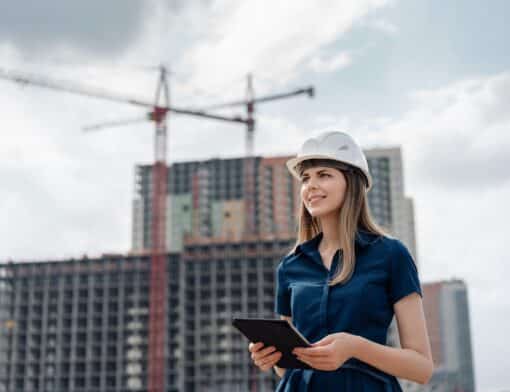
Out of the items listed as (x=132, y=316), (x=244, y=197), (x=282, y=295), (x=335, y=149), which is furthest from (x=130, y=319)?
(x=335, y=149)

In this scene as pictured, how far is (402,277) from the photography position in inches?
143

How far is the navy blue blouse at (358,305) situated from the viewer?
11.5ft

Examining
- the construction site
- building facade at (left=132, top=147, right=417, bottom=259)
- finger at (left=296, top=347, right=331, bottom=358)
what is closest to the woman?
finger at (left=296, top=347, right=331, bottom=358)

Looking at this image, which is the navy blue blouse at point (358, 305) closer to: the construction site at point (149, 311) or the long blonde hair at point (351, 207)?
the long blonde hair at point (351, 207)

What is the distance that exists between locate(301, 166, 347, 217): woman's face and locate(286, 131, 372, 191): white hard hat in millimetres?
73

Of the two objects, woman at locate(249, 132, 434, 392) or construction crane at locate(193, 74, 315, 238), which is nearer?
woman at locate(249, 132, 434, 392)

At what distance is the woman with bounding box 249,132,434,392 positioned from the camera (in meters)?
3.46

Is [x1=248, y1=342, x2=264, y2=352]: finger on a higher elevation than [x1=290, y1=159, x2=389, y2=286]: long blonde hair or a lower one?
lower

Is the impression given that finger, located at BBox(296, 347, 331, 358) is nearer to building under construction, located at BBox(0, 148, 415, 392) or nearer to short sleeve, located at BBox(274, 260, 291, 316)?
short sleeve, located at BBox(274, 260, 291, 316)

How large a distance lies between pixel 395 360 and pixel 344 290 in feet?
1.28

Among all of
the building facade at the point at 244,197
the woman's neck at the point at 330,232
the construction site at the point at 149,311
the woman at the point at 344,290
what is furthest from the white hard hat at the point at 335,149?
the building facade at the point at 244,197

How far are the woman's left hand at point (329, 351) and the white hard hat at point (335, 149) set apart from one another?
919 millimetres

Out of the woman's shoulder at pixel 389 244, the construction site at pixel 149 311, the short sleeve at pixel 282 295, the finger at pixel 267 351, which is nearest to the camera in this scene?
the finger at pixel 267 351

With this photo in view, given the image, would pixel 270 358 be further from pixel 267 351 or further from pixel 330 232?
pixel 330 232
